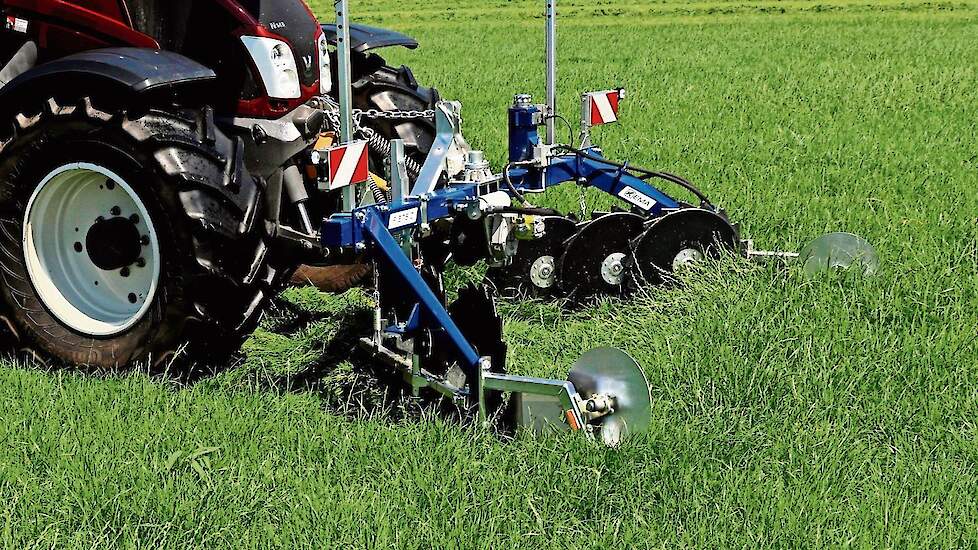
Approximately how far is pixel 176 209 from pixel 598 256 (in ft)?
6.65

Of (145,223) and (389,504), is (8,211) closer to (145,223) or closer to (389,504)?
(145,223)

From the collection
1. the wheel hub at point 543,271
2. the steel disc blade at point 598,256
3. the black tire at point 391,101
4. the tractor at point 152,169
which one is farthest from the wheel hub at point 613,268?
the tractor at point 152,169

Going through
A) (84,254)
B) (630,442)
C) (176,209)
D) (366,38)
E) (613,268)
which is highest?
(366,38)

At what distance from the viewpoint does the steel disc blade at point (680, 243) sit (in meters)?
5.05

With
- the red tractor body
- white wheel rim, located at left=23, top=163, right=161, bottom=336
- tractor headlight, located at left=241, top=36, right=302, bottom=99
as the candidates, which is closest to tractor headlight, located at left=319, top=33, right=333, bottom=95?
Result: the red tractor body

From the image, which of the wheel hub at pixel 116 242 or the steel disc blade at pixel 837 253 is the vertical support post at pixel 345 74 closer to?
the wheel hub at pixel 116 242

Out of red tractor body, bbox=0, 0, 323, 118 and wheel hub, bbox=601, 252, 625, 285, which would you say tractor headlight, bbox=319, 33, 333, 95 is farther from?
wheel hub, bbox=601, 252, 625, 285

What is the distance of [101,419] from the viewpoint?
3.71 meters

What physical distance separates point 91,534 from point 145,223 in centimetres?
154

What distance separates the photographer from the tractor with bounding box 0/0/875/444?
3.86 meters

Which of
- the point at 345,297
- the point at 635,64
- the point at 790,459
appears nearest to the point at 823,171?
the point at 345,297

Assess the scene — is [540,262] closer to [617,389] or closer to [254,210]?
[254,210]

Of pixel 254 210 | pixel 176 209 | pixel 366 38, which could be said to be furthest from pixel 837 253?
pixel 176 209

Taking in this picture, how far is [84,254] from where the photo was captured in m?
4.45
